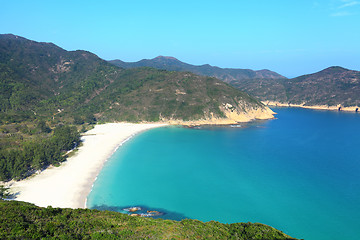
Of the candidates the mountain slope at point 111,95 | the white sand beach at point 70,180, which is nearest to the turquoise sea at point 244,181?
the white sand beach at point 70,180

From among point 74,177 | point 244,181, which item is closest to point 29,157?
point 74,177

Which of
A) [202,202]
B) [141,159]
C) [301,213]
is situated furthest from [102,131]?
[301,213]

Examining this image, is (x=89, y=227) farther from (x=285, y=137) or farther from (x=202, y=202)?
(x=285, y=137)

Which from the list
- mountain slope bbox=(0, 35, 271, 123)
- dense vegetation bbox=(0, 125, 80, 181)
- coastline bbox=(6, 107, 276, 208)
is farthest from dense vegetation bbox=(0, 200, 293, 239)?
mountain slope bbox=(0, 35, 271, 123)

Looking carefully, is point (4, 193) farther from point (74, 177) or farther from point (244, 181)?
point (244, 181)

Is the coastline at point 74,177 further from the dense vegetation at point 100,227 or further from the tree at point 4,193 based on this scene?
the dense vegetation at point 100,227
